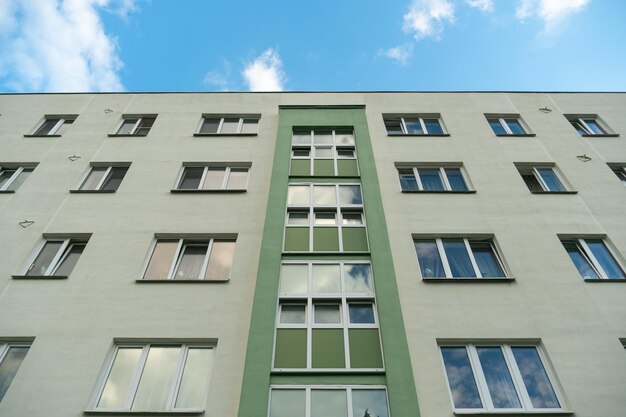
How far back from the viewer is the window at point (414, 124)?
17.7 metres

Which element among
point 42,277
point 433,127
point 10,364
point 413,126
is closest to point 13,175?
point 42,277

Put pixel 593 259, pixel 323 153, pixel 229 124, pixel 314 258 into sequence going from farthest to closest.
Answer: pixel 229 124
pixel 323 153
pixel 593 259
pixel 314 258

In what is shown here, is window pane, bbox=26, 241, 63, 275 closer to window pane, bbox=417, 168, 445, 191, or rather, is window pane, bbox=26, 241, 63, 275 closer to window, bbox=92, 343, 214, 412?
window, bbox=92, 343, 214, 412

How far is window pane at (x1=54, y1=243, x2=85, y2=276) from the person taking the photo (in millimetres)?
12184

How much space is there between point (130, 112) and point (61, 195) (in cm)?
595

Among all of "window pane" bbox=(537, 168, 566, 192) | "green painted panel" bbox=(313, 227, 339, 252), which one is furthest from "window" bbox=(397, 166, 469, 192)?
"green painted panel" bbox=(313, 227, 339, 252)

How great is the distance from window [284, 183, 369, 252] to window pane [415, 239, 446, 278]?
1.74 meters

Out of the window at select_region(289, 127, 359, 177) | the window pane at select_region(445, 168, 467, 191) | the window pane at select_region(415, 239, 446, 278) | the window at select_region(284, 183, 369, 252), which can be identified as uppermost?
the window at select_region(289, 127, 359, 177)

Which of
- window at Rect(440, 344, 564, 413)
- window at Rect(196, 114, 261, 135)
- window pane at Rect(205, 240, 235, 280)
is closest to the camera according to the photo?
window at Rect(440, 344, 564, 413)

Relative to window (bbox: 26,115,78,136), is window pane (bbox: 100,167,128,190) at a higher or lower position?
lower

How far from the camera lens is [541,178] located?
1527 cm

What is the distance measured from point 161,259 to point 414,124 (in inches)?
490

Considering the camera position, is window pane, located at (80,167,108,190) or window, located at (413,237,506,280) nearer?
window, located at (413,237,506,280)

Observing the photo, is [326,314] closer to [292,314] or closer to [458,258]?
[292,314]
